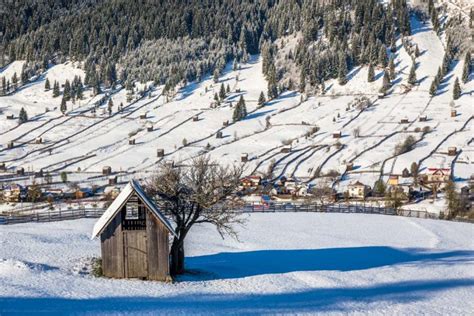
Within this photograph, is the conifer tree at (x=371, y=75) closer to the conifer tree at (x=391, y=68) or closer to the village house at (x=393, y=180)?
the conifer tree at (x=391, y=68)

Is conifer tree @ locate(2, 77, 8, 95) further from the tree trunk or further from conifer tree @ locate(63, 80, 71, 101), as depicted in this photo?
the tree trunk

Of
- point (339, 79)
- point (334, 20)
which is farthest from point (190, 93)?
point (334, 20)

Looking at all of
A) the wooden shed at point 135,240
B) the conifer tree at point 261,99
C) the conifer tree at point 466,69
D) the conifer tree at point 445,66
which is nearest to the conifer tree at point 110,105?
the conifer tree at point 261,99

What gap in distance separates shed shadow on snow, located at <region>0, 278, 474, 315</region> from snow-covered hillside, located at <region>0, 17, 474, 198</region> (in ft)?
222

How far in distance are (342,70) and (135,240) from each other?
152959 millimetres

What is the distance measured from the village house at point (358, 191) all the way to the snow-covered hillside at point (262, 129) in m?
6.53

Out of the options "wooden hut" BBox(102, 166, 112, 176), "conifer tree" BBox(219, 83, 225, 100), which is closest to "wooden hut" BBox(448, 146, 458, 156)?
"wooden hut" BBox(102, 166, 112, 176)

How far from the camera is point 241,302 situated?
2662cm

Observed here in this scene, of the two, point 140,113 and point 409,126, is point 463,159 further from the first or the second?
point 140,113

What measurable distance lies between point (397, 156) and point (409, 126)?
73.3ft

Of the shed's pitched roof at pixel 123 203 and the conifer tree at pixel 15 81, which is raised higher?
the shed's pitched roof at pixel 123 203

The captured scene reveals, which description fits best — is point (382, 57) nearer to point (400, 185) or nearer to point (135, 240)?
point (400, 185)

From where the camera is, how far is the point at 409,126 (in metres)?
130

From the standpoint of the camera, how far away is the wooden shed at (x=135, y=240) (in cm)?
2820
